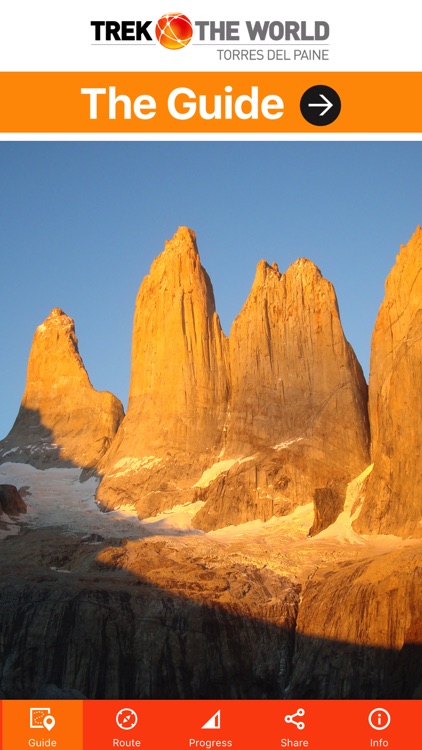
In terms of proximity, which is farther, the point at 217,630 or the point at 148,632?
the point at 217,630

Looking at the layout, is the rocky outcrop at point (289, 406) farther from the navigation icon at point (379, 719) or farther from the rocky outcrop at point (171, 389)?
the navigation icon at point (379, 719)

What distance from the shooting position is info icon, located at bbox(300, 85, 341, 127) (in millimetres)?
36031

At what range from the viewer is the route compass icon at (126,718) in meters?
37.2

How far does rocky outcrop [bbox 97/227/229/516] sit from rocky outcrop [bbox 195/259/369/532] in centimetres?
186

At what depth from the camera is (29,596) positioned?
207 feet

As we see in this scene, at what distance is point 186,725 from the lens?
37.3 metres

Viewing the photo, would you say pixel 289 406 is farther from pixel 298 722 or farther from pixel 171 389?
pixel 298 722

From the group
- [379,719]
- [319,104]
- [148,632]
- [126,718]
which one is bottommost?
[379,719]

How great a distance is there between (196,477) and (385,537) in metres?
20.1

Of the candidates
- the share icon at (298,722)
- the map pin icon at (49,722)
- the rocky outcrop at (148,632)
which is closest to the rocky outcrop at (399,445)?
the rocky outcrop at (148,632)

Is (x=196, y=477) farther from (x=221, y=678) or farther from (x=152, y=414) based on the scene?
(x=221, y=678)

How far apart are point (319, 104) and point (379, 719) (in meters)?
19.5
